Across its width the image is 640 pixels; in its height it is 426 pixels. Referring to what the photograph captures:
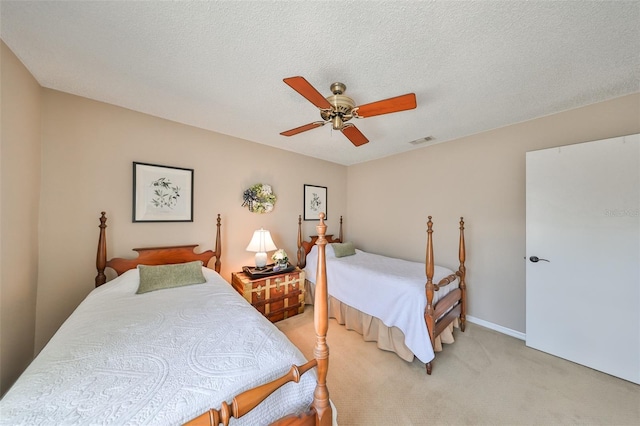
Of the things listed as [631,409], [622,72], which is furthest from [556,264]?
[622,72]

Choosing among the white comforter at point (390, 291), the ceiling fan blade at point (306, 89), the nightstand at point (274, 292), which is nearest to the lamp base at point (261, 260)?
the nightstand at point (274, 292)

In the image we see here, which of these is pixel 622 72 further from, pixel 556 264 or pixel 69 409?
pixel 69 409

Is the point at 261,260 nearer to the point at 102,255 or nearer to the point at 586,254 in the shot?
the point at 102,255

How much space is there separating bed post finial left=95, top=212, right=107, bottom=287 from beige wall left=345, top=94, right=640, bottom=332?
3730 mm

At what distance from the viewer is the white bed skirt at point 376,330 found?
7.15 feet

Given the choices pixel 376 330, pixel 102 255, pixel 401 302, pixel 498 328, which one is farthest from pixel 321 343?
pixel 498 328

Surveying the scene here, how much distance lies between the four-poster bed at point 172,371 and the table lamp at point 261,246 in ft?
4.01

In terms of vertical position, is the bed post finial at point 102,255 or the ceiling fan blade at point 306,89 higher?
the ceiling fan blade at point 306,89

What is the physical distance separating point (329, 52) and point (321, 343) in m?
1.76

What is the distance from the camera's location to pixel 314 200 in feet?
12.9

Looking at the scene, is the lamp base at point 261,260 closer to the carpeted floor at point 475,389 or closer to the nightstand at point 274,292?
the nightstand at point 274,292

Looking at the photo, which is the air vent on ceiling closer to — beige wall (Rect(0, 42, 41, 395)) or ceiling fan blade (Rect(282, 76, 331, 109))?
ceiling fan blade (Rect(282, 76, 331, 109))

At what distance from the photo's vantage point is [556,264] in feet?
7.25

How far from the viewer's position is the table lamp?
2.86 metres
